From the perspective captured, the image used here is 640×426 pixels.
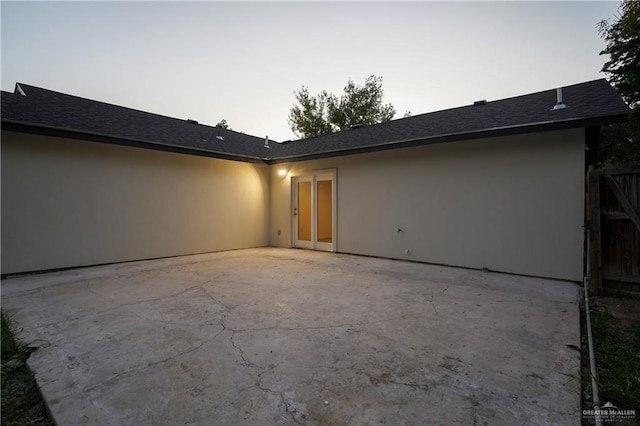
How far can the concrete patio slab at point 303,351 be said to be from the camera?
1.64m

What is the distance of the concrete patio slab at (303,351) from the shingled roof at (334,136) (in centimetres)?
264

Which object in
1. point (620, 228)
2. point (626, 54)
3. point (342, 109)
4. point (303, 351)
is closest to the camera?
point (303, 351)

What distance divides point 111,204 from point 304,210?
185 inches

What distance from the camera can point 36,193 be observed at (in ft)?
17.6

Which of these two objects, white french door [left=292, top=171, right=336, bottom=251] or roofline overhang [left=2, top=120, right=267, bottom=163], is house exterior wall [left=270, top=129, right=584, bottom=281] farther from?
roofline overhang [left=2, top=120, right=267, bottom=163]

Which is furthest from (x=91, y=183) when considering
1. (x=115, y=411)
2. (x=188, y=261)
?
(x=115, y=411)

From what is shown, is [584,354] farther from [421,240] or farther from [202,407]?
[421,240]

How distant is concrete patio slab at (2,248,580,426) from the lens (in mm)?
1638

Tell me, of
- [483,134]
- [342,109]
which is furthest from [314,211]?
[342,109]

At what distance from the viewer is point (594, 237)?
12.8 ft

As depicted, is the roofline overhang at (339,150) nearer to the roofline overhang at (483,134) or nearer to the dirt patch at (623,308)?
the roofline overhang at (483,134)

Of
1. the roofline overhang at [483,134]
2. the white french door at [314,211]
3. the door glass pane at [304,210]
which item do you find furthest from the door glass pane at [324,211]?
the roofline overhang at [483,134]

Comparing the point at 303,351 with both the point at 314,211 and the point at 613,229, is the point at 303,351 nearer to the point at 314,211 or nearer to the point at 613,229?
the point at 613,229

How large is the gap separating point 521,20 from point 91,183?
33.2 feet
